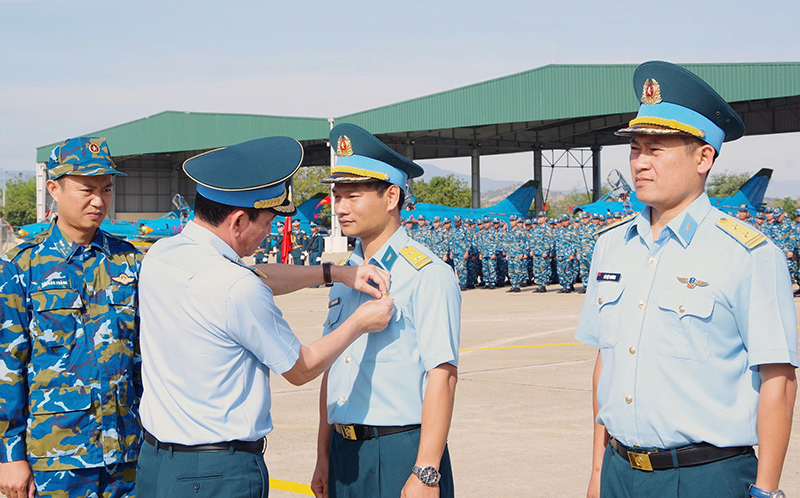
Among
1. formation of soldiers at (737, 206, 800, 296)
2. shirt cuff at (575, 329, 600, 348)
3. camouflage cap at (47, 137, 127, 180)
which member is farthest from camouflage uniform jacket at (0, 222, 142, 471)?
formation of soldiers at (737, 206, 800, 296)

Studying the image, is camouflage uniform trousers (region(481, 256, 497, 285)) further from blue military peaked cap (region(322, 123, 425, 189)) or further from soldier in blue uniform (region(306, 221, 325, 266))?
blue military peaked cap (region(322, 123, 425, 189))

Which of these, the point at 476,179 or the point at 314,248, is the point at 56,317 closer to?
the point at 314,248

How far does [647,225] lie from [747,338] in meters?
0.54

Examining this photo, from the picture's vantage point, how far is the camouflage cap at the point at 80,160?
3.32 meters

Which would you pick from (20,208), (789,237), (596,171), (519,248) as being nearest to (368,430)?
(519,248)

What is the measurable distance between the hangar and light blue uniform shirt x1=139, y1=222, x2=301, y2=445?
23.0 meters

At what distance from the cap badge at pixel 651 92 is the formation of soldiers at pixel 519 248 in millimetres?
16375

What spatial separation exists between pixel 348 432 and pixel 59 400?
118 centimetres

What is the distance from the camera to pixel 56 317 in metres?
3.12

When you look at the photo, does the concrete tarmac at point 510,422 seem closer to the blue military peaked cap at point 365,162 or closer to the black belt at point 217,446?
the black belt at point 217,446

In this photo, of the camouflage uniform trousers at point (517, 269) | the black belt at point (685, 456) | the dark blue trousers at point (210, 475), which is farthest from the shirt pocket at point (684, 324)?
the camouflage uniform trousers at point (517, 269)

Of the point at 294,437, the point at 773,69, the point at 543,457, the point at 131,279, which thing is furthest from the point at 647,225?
the point at 773,69

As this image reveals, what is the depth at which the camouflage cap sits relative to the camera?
10.9ft

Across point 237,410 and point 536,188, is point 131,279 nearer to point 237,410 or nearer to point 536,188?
point 237,410
